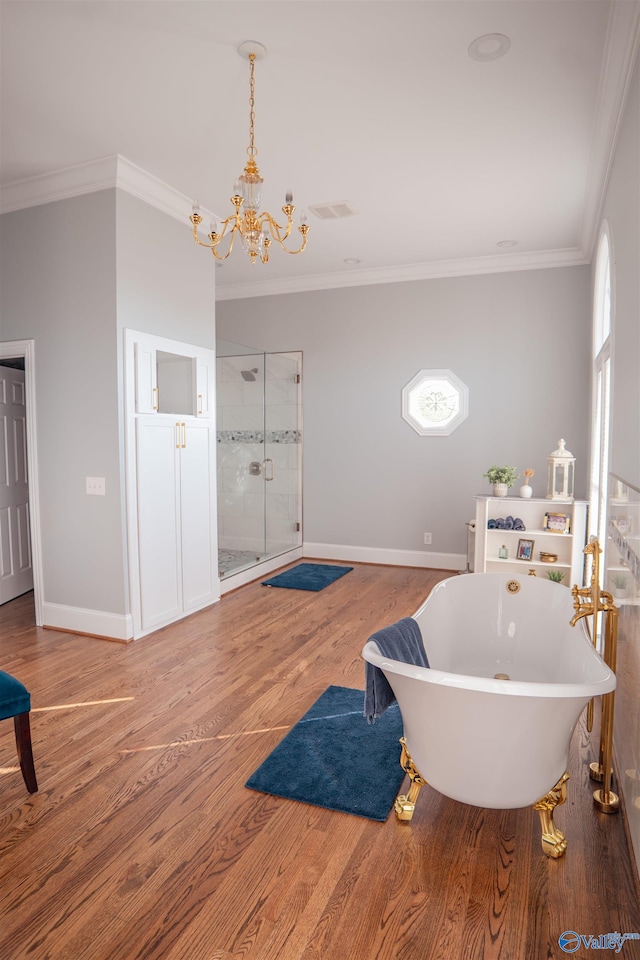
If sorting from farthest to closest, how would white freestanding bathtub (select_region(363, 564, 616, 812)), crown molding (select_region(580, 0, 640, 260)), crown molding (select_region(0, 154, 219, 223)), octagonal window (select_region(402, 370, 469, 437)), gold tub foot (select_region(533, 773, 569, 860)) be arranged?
octagonal window (select_region(402, 370, 469, 437))
crown molding (select_region(0, 154, 219, 223))
crown molding (select_region(580, 0, 640, 260))
gold tub foot (select_region(533, 773, 569, 860))
white freestanding bathtub (select_region(363, 564, 616, 812))

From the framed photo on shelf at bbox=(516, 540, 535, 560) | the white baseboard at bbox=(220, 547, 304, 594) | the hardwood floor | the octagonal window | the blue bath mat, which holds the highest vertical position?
the octagonal window

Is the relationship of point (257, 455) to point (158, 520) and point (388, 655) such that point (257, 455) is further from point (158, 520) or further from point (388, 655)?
point (388, 655)

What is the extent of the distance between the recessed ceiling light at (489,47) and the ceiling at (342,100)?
0.11 feet

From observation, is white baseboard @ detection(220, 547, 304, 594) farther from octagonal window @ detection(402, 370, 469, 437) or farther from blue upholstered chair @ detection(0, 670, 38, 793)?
blue upholstered chair @ detection(0, 670, 38, 793)

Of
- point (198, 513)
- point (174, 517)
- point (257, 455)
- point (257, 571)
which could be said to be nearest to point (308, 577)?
point (257, 571)

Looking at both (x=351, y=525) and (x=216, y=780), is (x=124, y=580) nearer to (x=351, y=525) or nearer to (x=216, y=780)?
(x=216, y=780)

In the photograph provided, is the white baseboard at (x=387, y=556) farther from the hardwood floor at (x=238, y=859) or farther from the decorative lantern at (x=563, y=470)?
the hardwood floor at (x=238, y=859)

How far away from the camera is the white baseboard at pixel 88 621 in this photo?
3.80 meters

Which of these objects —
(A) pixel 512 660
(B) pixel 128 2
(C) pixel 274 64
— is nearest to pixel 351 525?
(A) pixel 512 660

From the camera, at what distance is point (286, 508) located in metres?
6.25

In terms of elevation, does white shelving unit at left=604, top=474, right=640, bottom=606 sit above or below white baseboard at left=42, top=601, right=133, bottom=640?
above

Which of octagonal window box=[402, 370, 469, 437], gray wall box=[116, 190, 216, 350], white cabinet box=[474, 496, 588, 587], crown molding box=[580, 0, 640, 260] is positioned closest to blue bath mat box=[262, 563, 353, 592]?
white cabinet box=[474, 496, 588, 587]

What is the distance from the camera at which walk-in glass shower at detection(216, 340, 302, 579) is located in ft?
16.9

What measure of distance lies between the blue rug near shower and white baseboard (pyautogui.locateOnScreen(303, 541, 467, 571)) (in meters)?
3.06
